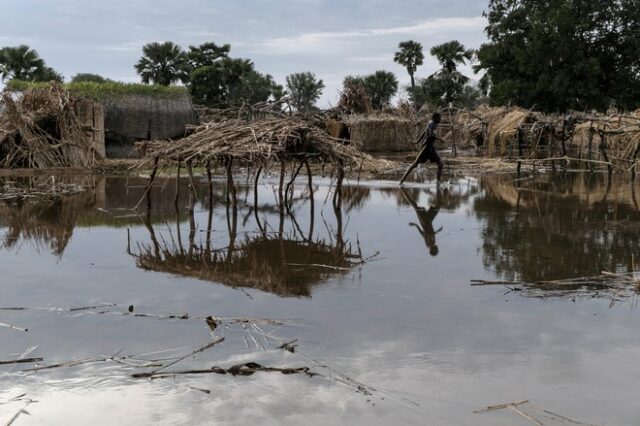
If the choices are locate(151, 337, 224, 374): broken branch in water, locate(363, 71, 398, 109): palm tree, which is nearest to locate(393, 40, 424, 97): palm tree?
locate(363, 71, 398, 109): palm tree

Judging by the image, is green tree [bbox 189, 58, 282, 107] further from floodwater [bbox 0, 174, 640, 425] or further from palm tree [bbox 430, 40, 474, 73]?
floodwater [bbox 0, 174, 640, 425]

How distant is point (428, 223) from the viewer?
38.0ft

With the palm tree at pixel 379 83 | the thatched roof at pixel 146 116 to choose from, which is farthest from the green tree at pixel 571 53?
the thatched roof at pixel 146 116

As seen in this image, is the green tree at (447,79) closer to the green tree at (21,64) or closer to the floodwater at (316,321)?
the green tree at (21,64)

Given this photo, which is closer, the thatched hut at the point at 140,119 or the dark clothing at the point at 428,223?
the dark clothing at the point at 428,223

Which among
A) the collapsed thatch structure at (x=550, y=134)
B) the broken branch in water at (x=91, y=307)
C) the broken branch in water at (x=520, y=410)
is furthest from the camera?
the collapsed thatch structure at (x=550, y=134)

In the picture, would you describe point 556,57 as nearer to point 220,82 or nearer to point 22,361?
point 220,82

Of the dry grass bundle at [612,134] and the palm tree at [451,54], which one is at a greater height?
the palm tree at [451,54]

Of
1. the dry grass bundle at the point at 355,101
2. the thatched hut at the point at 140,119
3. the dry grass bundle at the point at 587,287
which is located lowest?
the dry grass bundle at the point at 587,287

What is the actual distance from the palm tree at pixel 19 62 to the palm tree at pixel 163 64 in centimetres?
1004

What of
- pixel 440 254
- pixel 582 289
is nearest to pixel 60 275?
pixel 440 254

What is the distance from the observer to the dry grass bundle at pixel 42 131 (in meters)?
21.5

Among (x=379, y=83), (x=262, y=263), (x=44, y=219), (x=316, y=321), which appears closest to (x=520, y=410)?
(x=316, y=321)

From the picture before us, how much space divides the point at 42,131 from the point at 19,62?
18.8m
